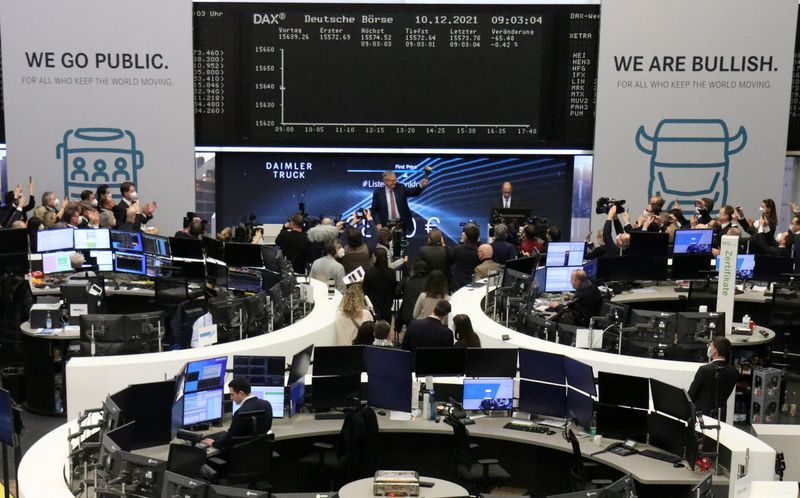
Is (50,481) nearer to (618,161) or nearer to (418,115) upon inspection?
(418,115)

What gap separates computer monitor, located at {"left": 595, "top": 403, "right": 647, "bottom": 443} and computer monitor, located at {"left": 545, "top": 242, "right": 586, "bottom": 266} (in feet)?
12.6

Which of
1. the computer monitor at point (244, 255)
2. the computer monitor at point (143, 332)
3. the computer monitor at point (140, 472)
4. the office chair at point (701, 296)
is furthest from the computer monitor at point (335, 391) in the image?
the office chair at point (701, 296)

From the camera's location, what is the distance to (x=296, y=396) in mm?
8164

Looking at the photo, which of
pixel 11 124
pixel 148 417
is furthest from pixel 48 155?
pixel 148 417

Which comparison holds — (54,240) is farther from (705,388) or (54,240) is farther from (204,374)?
(705,388)

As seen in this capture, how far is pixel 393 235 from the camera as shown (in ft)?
43.5

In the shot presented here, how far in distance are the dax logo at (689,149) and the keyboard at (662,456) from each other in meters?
7.61

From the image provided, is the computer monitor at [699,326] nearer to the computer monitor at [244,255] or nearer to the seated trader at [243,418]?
the seated trader at [243,418]

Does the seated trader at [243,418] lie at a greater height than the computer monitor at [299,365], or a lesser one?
lesser

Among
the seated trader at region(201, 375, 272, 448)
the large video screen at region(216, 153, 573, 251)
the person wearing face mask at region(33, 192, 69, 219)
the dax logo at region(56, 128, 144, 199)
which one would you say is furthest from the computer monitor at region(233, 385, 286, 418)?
the dax logo at region(56, 128, 144, 199)

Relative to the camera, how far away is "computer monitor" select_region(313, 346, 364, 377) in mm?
8102

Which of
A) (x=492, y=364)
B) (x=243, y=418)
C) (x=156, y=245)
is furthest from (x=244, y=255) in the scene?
(x=243, y=418)

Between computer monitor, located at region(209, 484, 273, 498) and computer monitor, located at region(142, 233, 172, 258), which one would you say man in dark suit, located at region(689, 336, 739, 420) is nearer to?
computer monitor, located at region(209, 484, 273, 498)

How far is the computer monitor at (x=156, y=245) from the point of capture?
1199 centimetres
